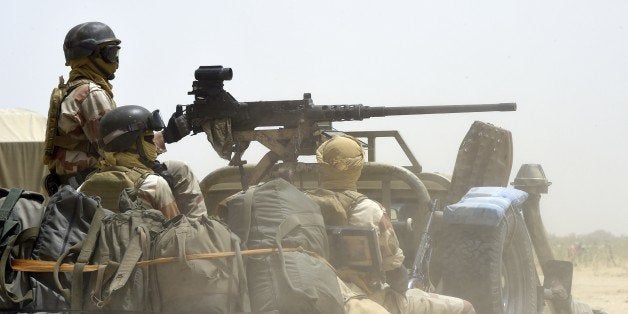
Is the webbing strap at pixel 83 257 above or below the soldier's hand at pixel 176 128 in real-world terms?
below

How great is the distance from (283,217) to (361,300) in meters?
0.71

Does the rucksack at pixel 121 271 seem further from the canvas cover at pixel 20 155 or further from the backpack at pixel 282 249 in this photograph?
the canvas cover at pixel 20 155

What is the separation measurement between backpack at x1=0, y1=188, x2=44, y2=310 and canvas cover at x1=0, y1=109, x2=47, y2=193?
10902 mm

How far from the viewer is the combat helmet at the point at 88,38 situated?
20.5 feet

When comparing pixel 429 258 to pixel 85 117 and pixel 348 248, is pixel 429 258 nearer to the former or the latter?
pixel 348 248

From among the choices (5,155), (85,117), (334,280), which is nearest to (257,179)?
(85,117)

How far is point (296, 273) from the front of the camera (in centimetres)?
362

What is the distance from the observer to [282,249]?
3713 millimetres

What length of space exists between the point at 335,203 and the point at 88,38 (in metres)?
2.39

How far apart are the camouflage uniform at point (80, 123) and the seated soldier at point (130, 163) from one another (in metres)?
1.01

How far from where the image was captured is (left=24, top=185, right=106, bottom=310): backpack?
3.55 m

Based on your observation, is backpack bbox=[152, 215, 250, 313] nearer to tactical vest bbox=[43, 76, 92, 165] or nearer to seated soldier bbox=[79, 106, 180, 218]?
seated soldier bbox=[79, 106, 180, 218]

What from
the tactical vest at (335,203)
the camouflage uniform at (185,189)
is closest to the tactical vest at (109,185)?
the camouflage uniform at (185,189)

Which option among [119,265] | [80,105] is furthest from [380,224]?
[80,105]
